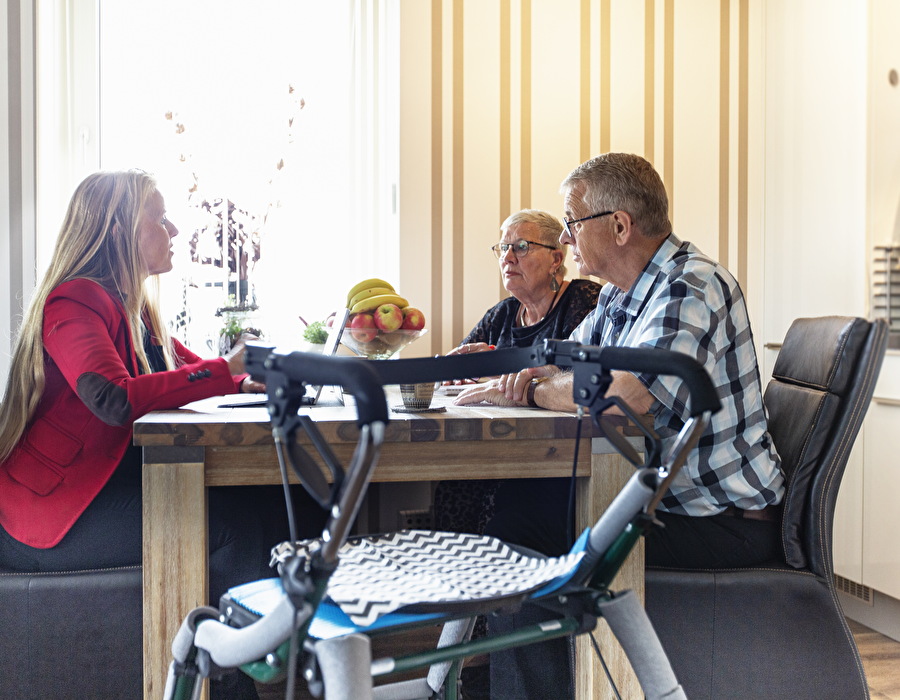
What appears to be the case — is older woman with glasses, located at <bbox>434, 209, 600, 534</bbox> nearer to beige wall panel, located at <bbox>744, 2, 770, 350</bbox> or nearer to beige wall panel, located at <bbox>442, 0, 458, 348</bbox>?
beige wall panel, located at <bbox>442, 0, 458, 348</bbox>

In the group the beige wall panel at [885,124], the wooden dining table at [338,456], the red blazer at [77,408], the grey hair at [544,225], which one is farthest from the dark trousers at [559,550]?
the beige wall panel at [885,124]

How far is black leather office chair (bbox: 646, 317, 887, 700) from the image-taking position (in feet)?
5.11

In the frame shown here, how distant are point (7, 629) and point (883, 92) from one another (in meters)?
2.76

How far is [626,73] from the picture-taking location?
336cm

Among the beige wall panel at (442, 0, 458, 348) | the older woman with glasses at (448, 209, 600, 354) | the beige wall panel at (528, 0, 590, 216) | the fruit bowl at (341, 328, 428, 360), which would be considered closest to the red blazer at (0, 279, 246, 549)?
the fruit bowl at (341, 328, 428, 360)

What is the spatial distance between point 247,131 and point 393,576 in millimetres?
2593

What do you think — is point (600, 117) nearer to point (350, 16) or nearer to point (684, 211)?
point (684, 211)

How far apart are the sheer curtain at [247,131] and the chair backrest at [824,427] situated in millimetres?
1871

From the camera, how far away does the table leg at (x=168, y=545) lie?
1.27 meters

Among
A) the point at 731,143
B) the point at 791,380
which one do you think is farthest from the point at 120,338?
the point at 731,143

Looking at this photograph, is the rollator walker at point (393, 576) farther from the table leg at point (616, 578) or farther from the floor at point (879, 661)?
the floor at point (879, 661)

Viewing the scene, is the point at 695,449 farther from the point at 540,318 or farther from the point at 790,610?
the point at 540,318

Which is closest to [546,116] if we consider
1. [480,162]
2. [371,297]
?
[480,162]

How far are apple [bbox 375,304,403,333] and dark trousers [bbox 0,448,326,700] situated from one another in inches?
18.6
